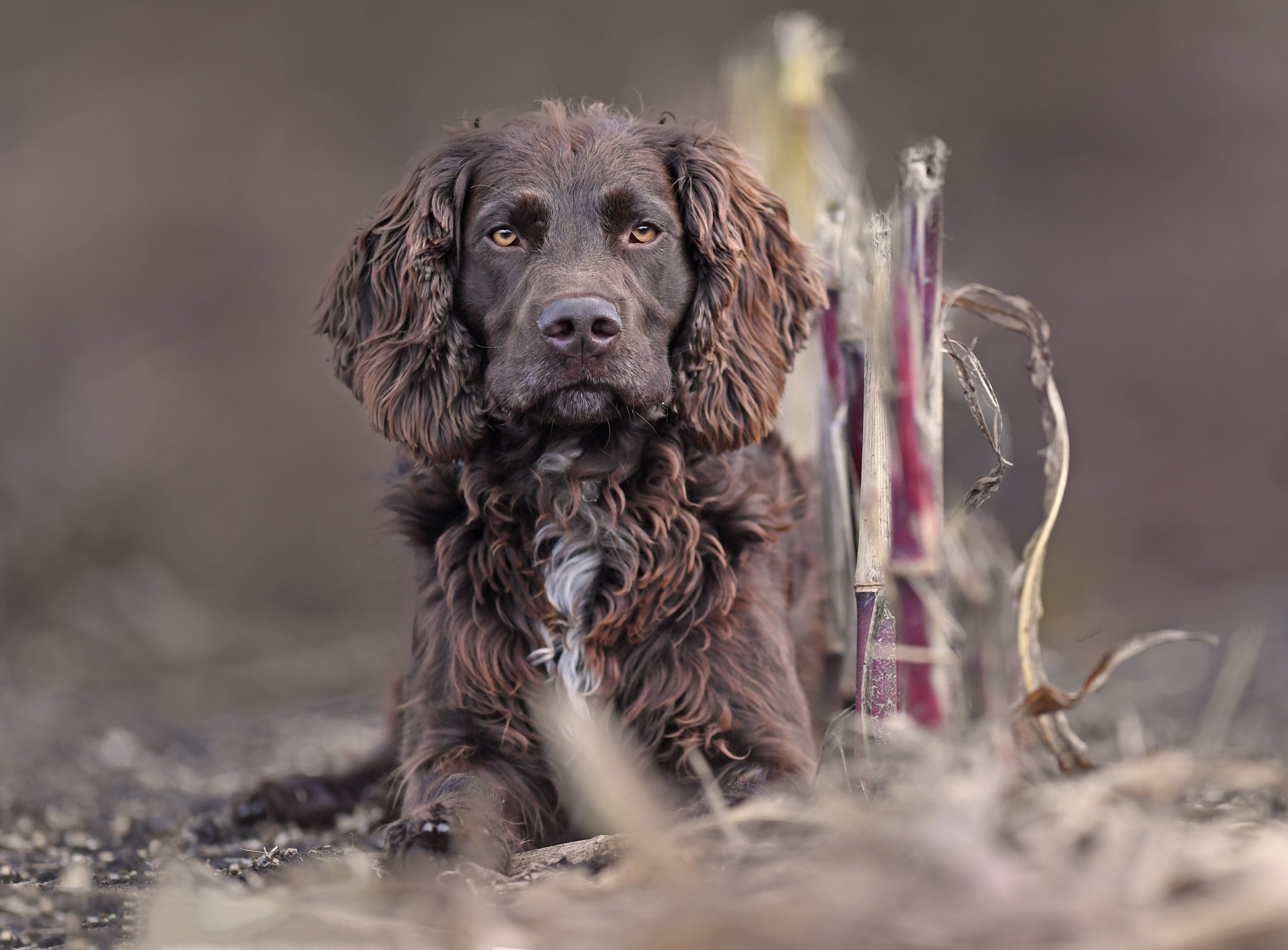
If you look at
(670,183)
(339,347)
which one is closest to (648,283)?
(670,183)

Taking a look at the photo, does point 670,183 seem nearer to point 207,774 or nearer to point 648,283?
point 648,283

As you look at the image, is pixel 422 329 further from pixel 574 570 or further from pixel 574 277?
pixel 574 570

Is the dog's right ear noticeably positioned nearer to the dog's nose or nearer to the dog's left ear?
the dog's nose

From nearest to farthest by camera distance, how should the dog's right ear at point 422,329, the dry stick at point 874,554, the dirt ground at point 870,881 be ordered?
the dirt ground at point 870,881, the dry stick at point 874,554, the dog's right ear at point 422,329

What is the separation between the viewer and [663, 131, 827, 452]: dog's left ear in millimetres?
3012

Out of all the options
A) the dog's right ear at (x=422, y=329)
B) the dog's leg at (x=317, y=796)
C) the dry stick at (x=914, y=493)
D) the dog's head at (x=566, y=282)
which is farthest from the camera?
the dog's leg at (x=317, y=796)

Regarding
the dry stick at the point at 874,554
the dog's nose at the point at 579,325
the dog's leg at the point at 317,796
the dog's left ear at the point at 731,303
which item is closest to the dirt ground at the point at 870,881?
the dry stick at the point at 874,554

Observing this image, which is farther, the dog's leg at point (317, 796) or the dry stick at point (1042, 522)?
the dog's leg at point (317, 796)

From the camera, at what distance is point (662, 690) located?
295cm

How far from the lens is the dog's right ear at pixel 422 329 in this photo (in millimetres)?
2998

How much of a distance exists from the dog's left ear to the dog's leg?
1484 mm

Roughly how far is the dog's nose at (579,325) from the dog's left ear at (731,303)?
1.11ft

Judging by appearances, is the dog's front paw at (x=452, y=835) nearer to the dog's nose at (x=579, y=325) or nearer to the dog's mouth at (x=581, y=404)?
the dog's mouth at (x=581, y=404)

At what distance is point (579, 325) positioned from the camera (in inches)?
105
